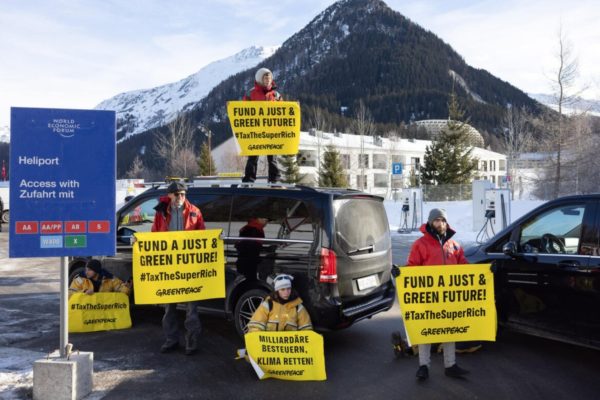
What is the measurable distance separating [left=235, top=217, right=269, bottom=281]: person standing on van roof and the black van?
5cm

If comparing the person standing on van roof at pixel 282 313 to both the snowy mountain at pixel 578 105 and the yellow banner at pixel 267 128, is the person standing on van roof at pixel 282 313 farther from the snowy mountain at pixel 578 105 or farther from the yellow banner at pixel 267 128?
the snowy mountain at pixel 578 105

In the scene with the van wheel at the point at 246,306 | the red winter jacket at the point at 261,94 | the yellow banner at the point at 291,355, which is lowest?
the yellow banner at the point at 291,355

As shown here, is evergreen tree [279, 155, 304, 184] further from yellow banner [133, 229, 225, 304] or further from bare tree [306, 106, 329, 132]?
bare tree [306, 106, 329, 132]

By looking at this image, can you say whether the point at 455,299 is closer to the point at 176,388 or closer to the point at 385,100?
the point at 176,388

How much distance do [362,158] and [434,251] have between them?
53582mm

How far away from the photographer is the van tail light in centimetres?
517

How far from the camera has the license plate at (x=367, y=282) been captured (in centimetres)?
560

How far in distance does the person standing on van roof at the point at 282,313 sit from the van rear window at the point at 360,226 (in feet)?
2.52

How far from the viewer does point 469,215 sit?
25.9m

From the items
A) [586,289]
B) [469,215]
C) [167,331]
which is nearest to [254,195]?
[167,331]

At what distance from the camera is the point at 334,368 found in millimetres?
5156

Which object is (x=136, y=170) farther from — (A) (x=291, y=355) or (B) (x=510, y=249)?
(B) (x=510, y=249)

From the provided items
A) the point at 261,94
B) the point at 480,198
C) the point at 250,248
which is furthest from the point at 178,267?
the point at 480,198

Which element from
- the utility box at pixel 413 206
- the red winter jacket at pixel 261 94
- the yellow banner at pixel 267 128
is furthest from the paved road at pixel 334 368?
the utility box at pixel 413 206
